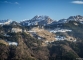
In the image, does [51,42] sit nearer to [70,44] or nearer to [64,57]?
[70,44]

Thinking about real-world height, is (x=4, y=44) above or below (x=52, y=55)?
above

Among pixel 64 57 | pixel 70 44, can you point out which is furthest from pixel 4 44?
pixel 70 44

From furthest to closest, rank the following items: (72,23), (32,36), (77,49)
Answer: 1. (72,23)
2. (32,36)
3. (77,49)

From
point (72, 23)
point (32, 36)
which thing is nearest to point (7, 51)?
point (32, 36)

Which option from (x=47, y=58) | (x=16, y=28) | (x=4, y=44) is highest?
(x=16, y=28)

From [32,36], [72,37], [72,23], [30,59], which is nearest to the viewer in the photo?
[30,59]

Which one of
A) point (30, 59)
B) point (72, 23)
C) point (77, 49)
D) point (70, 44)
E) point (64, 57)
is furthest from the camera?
point (72, 23)

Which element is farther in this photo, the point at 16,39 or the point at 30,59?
the point at 16,39

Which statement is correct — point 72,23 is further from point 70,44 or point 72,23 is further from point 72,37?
point 70,44

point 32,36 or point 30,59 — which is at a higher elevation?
point 32,36
